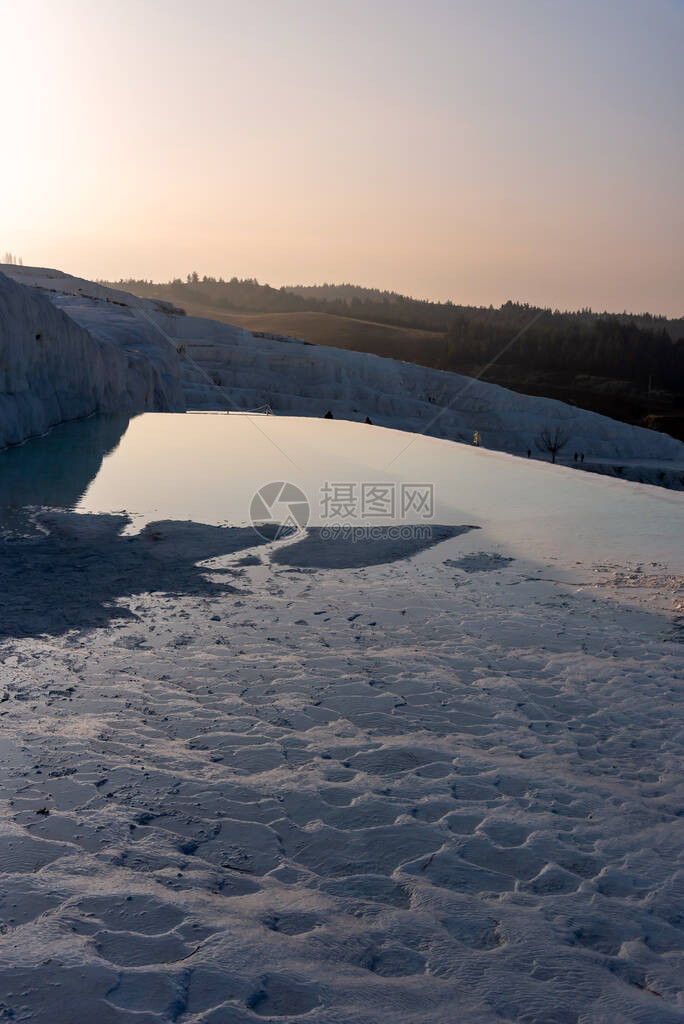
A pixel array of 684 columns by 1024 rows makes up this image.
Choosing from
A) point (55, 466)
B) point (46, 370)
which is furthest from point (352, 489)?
point (46, 370)

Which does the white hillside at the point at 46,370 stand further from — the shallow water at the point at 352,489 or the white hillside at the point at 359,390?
the white hillside at the point at 359,390

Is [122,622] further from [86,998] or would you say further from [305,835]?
[86,998]

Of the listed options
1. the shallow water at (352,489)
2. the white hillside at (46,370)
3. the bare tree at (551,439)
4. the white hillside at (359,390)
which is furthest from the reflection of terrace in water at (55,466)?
the bare tree at (551,439)

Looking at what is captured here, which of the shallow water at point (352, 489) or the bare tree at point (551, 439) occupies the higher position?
the bare tree at point (551, 439)

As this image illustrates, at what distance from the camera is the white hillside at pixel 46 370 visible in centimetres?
1755

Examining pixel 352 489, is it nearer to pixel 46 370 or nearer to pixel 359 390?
pixel 46 370

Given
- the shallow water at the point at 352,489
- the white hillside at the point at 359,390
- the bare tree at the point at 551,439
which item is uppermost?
the white hillside at the point at 359,390

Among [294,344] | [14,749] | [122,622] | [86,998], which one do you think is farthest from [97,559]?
[294,344]

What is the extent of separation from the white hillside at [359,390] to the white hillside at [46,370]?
66.2 feet

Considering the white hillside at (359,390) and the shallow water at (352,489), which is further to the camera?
the white hillside at (359,390)

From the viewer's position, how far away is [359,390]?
61.4 m

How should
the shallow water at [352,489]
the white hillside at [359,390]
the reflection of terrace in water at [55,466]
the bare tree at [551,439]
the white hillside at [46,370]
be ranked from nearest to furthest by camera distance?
the shallow water at [352,489], the reflection of terrace in water at [55,466], the white hillside at [46,370], the white hillside at [359,390], the bare tree at [551,439]

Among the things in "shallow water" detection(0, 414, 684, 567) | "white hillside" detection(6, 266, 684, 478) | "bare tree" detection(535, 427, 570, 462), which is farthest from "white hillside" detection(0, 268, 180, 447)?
"bare tree" detection(535, 427, 570, 462)

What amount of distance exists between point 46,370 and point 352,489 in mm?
13341
